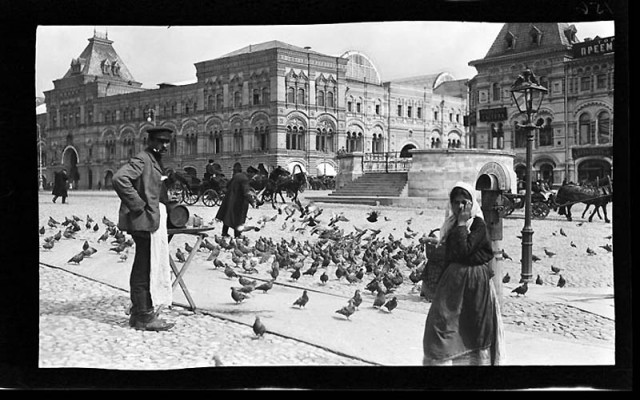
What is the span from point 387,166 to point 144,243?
3268 mm

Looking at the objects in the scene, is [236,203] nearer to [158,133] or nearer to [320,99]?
[158,133]

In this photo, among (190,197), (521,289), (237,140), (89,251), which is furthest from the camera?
(237,140)

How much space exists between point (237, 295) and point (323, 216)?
1.45 metres

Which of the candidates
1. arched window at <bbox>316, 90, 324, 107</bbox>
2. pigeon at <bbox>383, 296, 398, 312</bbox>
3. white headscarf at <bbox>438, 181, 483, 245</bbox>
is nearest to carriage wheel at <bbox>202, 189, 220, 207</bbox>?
arched window at <bbox>316, 90, 324, 107</bbox>

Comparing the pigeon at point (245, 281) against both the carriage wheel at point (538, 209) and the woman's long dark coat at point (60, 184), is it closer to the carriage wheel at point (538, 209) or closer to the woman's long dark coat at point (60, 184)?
the woman's long dark coat at point (60, 184)

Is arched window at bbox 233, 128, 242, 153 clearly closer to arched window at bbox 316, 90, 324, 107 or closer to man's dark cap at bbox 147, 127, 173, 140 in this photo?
arched window at bbox 316, 90, 324, 107

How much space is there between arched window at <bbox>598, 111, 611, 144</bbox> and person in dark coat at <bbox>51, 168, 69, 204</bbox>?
5.47 meters

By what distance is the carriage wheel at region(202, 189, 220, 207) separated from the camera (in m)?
6.89

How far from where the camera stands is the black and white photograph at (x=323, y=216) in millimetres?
6129

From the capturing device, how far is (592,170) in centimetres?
687

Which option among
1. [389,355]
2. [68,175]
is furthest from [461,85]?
[68,175]

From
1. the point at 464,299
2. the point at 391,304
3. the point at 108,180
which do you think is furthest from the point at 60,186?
the point at 464,299

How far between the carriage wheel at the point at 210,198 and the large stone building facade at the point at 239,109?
214 mm

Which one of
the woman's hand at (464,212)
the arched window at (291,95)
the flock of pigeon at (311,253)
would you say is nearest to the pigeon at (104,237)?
the flock of pigeon at (311,253)
